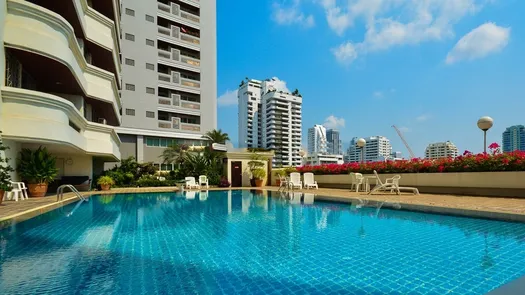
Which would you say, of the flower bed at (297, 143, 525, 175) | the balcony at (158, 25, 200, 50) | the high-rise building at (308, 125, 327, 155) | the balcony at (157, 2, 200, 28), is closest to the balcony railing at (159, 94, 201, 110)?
the balcony at (158, 25, 200, 50)

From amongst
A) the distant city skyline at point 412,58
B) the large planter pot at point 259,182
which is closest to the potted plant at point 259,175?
the large planter pot at point 259,182

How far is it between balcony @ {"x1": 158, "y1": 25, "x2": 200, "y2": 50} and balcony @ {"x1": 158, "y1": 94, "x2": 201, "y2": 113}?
6141mm

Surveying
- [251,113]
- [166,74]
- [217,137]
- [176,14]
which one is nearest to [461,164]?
[217,137]

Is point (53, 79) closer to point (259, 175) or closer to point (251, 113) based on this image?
point (259, 175)

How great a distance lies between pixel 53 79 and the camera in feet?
48.9

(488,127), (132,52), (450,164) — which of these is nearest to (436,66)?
(488,127)

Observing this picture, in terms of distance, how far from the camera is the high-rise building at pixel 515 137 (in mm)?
33438

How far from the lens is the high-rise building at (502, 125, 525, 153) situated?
3344cm

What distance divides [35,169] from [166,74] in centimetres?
2222

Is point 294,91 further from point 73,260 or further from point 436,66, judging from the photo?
point 73,260

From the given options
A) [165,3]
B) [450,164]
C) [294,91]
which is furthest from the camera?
[294,91]

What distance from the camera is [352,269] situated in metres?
4.14

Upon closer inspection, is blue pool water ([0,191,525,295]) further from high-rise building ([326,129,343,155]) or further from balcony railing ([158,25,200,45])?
high-rise building ([326,129,343,155])

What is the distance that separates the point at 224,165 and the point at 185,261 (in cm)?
1901
